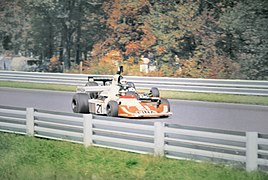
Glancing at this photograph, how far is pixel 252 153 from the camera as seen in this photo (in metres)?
8.59

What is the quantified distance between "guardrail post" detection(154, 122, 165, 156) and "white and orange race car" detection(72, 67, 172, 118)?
178 inches

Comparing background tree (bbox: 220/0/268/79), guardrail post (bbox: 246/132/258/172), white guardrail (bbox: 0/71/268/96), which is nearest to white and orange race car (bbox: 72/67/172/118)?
white guardrail (bbox: 0/71/268/96)

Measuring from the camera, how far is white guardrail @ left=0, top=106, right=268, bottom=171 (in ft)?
28.7

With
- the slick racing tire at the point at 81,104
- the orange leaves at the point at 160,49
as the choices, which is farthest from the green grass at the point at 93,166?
the orange leaves at the point at 160,49

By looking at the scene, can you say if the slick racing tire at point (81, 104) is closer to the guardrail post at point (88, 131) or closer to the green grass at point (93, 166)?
the green grass at point (93, 166)

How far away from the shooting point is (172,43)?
3300cm

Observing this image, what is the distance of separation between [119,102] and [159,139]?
519cm

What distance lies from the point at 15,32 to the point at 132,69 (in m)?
13.0

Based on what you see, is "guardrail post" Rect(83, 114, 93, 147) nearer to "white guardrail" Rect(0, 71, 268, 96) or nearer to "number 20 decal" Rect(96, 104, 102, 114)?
"number 20 decal" Rect(96, 104, 102, 114)

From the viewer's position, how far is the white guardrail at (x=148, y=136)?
344 inches

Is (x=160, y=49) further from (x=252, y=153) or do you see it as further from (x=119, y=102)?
(x=252, y=153)

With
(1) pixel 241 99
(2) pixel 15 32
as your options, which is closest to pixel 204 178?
(1) pixel 241 99

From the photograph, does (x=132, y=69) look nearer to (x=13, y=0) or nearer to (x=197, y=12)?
(x=197, y=12)

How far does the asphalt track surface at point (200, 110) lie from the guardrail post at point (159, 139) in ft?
12.6
